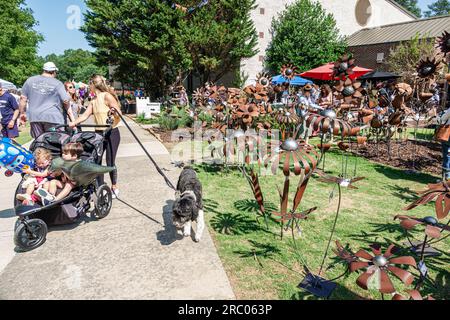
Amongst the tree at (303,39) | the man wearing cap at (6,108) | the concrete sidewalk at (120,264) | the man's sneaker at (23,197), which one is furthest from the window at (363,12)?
the man's sneaker at (23,197)

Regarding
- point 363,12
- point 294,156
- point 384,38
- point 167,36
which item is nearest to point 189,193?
point 294,156

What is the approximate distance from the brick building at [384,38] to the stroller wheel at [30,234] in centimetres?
2408

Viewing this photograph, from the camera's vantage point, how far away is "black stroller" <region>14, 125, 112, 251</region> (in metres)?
3.28

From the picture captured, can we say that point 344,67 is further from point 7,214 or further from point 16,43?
point 16,43

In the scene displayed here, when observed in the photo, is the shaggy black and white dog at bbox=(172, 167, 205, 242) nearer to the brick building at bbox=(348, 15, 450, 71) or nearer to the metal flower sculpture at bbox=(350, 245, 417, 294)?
the metal flower sculpture at bbox=(350, 245, 417, 294)

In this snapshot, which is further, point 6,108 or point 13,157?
point 6,108

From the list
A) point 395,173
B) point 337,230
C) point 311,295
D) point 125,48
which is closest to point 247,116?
point 337,230

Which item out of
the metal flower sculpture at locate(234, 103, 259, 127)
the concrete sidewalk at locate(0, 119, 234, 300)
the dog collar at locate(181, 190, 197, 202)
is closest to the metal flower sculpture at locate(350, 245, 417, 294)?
the concrete sidewalk at locate(0, 119, 234, 300)

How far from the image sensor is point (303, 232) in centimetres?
395

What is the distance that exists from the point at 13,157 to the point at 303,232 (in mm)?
3685

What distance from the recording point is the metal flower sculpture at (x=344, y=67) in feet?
9.57

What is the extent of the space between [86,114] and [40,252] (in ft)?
6.79

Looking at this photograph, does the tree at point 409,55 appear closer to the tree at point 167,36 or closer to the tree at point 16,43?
the tree at point 167,36

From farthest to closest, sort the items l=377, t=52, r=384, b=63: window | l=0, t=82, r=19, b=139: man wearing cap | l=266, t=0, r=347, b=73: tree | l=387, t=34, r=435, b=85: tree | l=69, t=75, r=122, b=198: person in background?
l=377, t=52, r=384, b=63: window → l=266, t=0, r=347, b=73: tree → l=387, t=34, r=435, b=85: tree → l=0, t=82, r=19, b=139: man wearing cap → l=69, t=75, r=122, b=198: person in background
